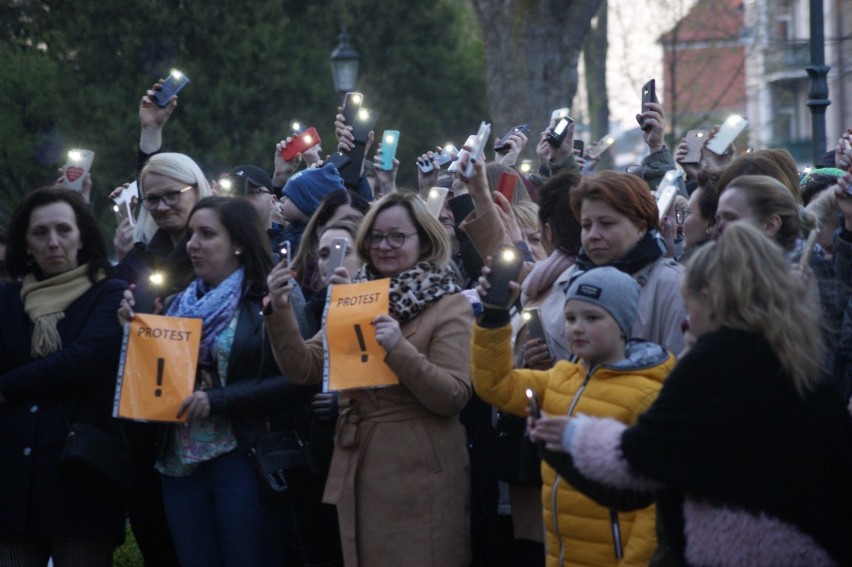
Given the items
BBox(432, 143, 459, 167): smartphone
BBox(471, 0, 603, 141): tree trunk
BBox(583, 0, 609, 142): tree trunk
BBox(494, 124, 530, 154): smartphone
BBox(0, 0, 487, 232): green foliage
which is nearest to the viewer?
BBox(494, 124, 530, 154): smartphone

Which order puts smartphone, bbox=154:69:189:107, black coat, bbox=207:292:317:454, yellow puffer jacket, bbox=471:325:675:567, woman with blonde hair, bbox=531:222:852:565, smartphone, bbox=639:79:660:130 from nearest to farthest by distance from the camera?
1. woman with blonde hair, bbox=531:222:852:565
2. yellow puffer jacket, bbox=471:325:675:567
3. black coat, bbox=207:292:317:454
4. smartphone, bbox=639:79:660:130
5. smartphone, bbox=154:69:189:107

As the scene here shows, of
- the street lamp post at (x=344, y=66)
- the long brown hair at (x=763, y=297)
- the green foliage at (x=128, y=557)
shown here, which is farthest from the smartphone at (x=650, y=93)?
the street lamp post at (x=344, y=66)

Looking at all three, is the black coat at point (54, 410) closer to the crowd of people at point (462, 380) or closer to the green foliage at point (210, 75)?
the crowd of people at point (462, 380)

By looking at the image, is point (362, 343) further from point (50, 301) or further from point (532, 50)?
point (532, 50)

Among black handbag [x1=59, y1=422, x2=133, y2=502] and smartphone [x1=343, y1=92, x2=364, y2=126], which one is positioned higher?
smartphone [x1=343, y1=92, x2=364, y2=126]

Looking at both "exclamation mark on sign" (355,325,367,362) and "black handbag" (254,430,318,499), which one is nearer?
"exclamation mark on sign" (355,325,367,362)

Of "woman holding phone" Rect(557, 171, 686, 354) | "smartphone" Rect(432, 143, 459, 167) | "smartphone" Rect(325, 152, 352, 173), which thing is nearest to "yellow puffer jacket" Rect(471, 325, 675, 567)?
"woman holding phone" Rect(557, 171, 686, 354)

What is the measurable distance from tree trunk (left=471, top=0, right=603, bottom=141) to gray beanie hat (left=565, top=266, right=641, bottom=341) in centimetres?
1401

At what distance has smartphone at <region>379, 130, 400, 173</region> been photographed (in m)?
8.01

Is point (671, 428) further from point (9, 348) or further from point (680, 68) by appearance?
point (680, 68)

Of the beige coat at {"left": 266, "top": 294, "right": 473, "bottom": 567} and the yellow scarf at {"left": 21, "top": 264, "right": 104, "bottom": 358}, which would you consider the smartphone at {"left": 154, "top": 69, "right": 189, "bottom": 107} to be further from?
the beige coat at {"left": 266, "top": 294, "right": 473, "bottom": 567}

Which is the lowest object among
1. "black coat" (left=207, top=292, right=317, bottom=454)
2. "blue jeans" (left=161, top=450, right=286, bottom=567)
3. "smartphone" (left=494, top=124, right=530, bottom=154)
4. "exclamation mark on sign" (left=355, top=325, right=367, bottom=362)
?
"blue jeans" (left=161, top=450, right=286, bottom=567)

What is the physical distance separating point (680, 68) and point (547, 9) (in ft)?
49.0

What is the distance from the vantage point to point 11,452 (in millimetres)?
5930
